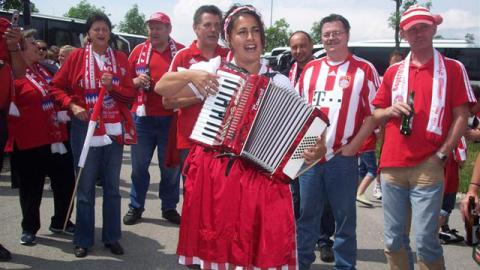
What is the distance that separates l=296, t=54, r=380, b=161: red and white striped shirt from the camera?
3.58m

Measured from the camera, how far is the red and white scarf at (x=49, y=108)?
177 inches

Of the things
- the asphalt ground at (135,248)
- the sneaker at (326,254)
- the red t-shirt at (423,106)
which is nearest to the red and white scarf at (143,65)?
the asphalt ground at (135,248)

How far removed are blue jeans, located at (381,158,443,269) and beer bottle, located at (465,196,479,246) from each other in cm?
40

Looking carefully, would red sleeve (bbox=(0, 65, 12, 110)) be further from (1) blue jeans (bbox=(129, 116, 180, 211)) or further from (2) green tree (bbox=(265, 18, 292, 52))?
(2) green tree (bbox=(265, 18, 292, 52))

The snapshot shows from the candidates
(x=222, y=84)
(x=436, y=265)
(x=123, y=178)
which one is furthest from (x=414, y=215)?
(x=123, y=178)

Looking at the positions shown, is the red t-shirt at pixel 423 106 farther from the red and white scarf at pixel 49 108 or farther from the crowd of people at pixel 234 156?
the red and white scarf at pixel 49 108

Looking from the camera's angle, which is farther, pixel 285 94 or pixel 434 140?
pixel 434 140

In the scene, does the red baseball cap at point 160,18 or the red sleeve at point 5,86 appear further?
the red baseball cap at point 160,18

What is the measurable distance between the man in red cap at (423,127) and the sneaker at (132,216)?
3039 mm

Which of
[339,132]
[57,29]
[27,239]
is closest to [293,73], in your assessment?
[339,132]

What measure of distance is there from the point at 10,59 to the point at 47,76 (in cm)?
62

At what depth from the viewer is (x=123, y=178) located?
789 cm

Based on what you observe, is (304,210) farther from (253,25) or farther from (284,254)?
(253,25)

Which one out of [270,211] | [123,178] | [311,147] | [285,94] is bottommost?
[123,178]
